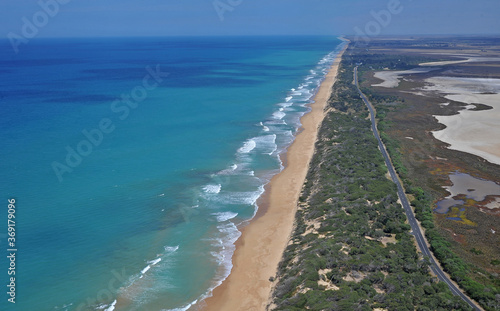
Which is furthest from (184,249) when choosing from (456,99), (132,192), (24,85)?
(24,85)

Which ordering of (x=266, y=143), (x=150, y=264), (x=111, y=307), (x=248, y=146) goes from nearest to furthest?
(x=111, y=307), (x=150, y=264), (x=248, y=146), (x=266, y=143)

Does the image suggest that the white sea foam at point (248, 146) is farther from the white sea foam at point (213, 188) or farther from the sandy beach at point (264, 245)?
the white sea foam at point (213, 188)

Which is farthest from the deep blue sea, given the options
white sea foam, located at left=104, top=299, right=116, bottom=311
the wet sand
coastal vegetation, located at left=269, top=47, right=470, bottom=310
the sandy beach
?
the wet sand

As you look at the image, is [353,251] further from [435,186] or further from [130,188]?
[130,188]

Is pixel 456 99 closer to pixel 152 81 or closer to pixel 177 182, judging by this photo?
pixel 177 182

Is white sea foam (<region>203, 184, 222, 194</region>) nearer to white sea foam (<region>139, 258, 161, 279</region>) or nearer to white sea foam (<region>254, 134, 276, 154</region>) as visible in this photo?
white sea foam (<region>139, 258, 161, 279</region>)

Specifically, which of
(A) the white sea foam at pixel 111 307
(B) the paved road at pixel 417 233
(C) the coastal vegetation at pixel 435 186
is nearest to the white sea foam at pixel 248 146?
(B) the paved road at pixel 417 233

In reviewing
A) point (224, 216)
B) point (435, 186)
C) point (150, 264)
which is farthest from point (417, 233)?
point (150, 264)
